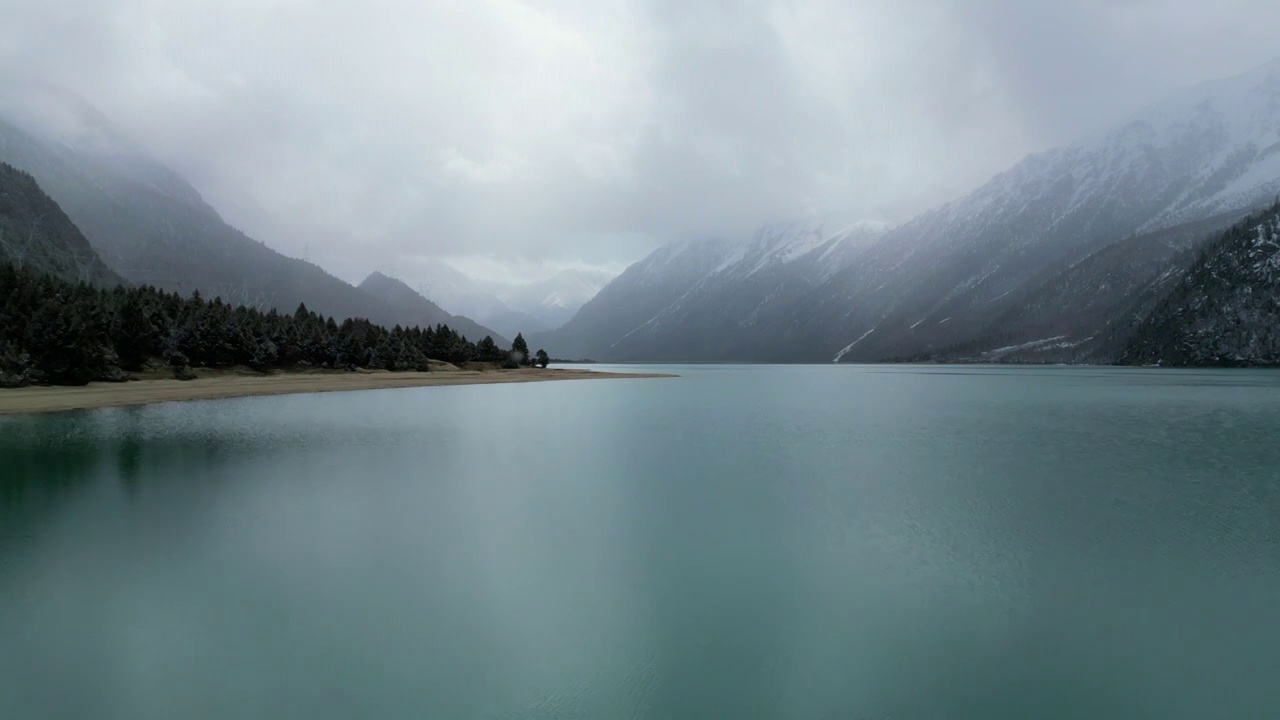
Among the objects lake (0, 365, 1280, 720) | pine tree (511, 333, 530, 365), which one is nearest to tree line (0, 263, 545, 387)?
pine tree (511, 333, 530, 365)

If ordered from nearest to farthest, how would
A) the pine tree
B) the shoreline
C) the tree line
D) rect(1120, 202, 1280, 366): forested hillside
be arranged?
the shoreline
the tree line
the pine tree
rect(1120, 202, 1280, 366): forested hillside

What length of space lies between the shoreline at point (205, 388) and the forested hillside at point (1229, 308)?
167442mm

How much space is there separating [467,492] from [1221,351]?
204 m

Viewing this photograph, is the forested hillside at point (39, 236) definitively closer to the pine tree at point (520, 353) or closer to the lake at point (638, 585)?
the pine tree at point (520, 353)

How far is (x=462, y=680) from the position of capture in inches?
358

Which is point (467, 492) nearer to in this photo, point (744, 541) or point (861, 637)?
point (744, 541)

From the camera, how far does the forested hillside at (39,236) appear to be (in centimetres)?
13362

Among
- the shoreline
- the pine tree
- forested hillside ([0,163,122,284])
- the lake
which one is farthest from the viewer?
forested hillside ([0,163,122,284])

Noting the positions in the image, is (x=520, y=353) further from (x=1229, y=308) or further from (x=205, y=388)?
(x=1229, y=308)

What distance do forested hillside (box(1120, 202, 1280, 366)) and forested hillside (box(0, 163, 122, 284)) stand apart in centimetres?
25674

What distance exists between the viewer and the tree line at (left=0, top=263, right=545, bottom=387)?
5494 cm

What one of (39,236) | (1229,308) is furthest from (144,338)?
(1229,308)

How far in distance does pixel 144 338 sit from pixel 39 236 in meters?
114

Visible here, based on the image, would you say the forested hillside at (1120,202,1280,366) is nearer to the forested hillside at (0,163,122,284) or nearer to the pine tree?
the pine tree
